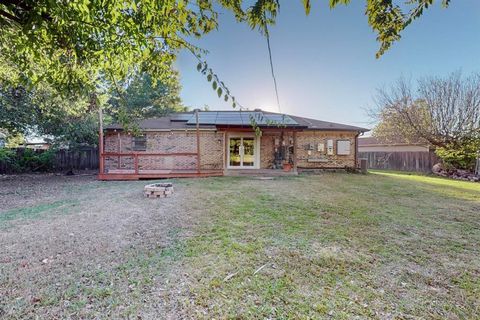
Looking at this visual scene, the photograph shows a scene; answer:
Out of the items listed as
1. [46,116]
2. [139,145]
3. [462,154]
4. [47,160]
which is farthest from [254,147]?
[462,154]

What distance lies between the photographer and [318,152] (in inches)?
557

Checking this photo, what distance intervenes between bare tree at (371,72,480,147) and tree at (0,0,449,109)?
16.7 meters

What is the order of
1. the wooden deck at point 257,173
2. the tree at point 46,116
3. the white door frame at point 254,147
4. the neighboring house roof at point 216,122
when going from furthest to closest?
the white door frame at point 254,147 < the neighboring house roof at point 216,122 < the wooden deck at point 257,173 < the tree at point 46,116

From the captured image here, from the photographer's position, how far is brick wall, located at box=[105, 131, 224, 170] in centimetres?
1300

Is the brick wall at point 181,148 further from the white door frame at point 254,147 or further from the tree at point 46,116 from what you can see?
the tree at point 46,116

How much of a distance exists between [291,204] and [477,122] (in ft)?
50.4

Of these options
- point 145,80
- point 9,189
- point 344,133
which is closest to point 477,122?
point 344,133

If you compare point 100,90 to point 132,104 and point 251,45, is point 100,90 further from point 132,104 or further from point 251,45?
point 132,104

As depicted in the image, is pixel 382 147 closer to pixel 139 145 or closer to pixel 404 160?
pixel 404 160

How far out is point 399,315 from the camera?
2.06 metres

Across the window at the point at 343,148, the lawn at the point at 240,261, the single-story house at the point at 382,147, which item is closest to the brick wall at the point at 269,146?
the window at the point at 343,148

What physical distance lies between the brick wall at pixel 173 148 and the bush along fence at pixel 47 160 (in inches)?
94.2

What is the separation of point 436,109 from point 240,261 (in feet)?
59.4

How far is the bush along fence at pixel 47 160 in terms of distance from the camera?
40.9ft
